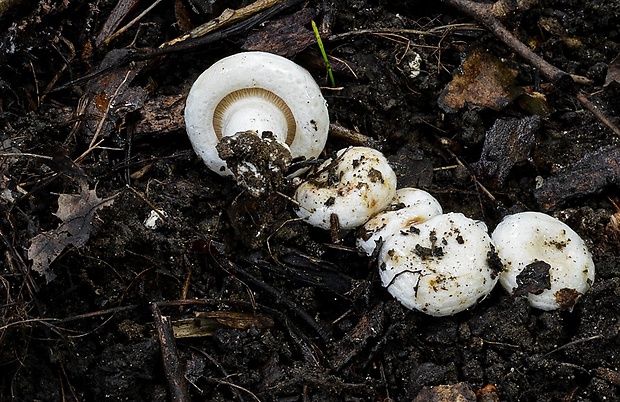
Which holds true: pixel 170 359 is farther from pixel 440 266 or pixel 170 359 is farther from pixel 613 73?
pixel 613 73

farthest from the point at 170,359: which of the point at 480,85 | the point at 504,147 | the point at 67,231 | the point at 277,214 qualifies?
the point at 480,85

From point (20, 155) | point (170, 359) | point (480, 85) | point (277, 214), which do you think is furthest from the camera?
point (480, 85)

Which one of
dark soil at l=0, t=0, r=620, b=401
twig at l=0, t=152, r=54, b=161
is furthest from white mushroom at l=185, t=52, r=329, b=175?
twig at l=0, t=152, r=54, b=161

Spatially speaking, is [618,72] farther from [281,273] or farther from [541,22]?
[281,273]

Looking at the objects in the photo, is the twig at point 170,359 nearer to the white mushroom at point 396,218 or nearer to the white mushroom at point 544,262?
the white mushroom at point 396,218

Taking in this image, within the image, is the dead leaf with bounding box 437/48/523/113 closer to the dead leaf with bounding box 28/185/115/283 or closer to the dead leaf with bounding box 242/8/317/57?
the dead leaf with bounding box 242/8/317/57

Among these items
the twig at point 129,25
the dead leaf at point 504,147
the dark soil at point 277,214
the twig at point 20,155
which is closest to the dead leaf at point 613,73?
the dark soil at point 277,214
